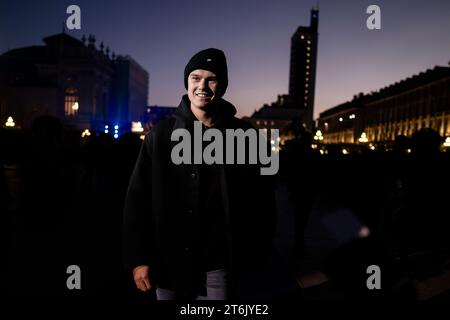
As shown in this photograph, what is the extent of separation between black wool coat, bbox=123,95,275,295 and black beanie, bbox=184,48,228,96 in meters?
0.15

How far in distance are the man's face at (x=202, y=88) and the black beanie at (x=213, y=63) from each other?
3 cm

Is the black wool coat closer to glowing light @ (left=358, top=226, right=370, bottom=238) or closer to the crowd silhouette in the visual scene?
the crowd silhouette

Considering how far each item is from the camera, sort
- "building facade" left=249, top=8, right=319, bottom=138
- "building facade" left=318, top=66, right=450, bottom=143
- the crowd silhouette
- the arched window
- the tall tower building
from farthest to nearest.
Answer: the tall tower building → "building facade" left=249, top=8, right=319, bottom=138 → the arched window → "building facade" left=318, top=66, right=450, bottom=143 → the crowd silhouette

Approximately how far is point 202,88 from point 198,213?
740mm

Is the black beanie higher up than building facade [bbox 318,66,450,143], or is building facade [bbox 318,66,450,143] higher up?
building facade [bbox 318,66,450,143]

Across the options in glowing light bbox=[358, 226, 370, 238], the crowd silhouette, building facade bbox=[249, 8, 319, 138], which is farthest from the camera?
building facade bbox=[249, 8, 319, 138]

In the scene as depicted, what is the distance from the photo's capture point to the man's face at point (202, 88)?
6.98ft

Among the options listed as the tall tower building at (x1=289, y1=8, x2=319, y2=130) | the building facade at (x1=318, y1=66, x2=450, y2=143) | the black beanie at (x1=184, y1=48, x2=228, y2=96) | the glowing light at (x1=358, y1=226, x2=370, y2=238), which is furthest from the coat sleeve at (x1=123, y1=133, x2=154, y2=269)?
the tall tower building at (x1=289, y1=8, x2=319, y2=130)

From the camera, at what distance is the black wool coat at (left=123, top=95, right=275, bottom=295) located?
2121 mm

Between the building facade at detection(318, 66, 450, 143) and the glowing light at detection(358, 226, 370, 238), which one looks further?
the building facade at detection(318, 66, 450, 143)

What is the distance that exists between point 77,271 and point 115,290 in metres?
0.53

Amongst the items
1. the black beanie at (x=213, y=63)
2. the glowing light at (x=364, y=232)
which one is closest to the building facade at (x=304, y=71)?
the glowing light at (x=364, y=232)

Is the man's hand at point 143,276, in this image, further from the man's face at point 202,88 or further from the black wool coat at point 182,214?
the man's face at point 202,88

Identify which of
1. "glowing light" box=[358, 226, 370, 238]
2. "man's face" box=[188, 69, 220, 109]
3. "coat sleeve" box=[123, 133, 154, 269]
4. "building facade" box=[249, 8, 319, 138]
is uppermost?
"building facade" box=[249, 8, 319, 138]
